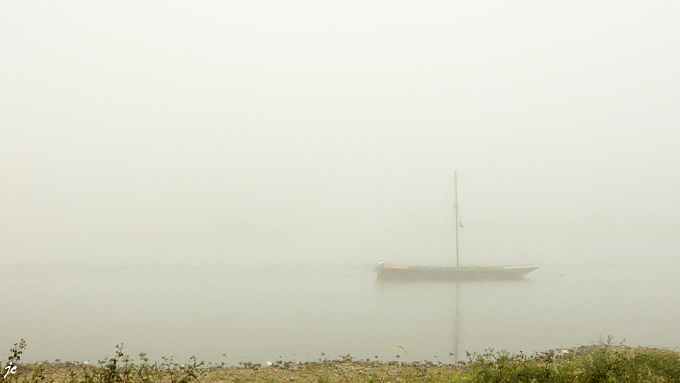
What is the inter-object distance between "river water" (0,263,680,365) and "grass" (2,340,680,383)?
330 cm

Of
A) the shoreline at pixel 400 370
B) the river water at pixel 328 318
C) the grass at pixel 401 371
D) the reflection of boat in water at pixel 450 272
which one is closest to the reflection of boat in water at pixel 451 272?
the reflection of boat in water at pixel 450 272

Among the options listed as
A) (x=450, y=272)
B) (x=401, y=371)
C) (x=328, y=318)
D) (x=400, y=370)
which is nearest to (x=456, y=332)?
(x=328, y=318)

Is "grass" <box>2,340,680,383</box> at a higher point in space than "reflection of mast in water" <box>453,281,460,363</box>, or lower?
higher

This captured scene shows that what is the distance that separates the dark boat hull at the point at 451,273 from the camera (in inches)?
2719

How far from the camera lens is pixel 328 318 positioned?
4019cm

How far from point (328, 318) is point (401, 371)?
21860mm

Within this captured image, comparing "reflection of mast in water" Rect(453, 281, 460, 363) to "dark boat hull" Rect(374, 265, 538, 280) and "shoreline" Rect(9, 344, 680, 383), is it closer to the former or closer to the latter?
"shoreline" Rect(9, 344, 680, 383)

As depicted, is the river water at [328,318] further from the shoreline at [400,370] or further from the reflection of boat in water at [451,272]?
the shoreline at [400,370]

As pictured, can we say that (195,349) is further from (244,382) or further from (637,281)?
(637,281)

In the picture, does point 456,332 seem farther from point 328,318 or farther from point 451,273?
point 451,273

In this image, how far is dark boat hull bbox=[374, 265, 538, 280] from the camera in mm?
69062

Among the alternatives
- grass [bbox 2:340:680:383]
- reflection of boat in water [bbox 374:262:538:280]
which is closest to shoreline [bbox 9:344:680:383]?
grass [bbox 2:340:680:383]

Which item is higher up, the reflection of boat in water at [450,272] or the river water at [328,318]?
the reflection of boat in water at [450,272]

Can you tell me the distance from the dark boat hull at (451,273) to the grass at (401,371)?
43.7 m
